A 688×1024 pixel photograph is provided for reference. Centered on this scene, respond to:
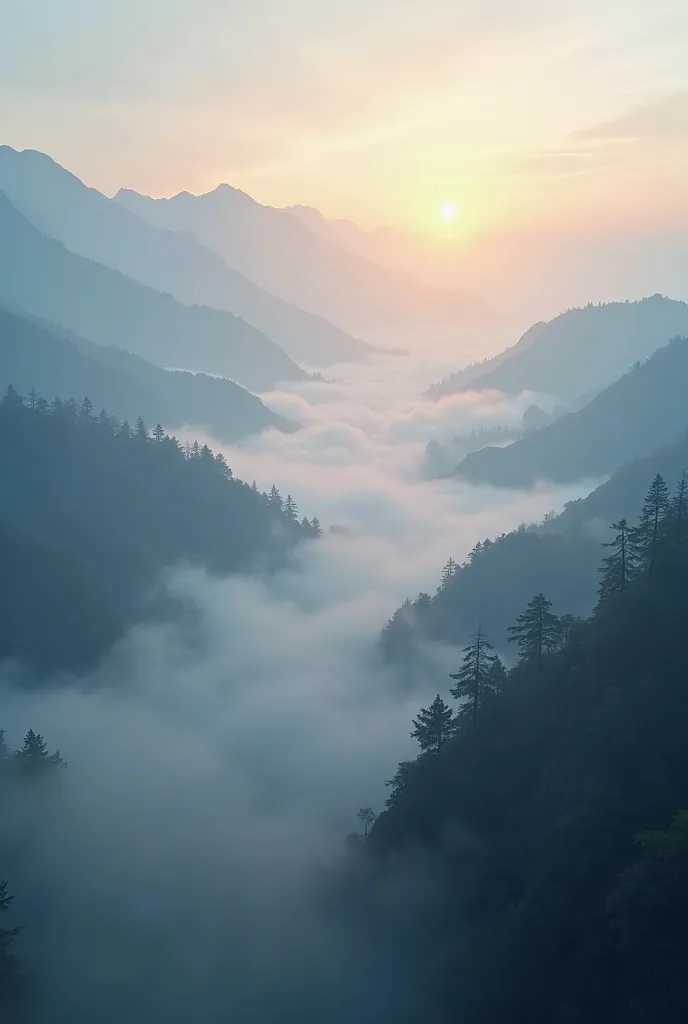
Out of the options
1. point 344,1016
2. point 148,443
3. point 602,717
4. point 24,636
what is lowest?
point 344,1016

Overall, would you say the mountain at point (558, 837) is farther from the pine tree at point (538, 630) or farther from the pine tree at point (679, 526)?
the pine tree at point (538, 630)

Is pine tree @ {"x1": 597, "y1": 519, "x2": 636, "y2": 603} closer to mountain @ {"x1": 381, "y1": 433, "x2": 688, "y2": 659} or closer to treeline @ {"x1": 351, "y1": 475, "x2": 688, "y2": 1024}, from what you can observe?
treeline @ {"x1": 351, "y1": 475, "x2": 688, "y2": 1024}

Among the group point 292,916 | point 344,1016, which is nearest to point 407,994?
point 344,1016

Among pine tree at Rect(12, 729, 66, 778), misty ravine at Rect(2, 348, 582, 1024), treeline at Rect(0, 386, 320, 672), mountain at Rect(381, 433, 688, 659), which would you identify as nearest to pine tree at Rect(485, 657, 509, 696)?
misty ravine at Rect(2, 348, 582, 1024)

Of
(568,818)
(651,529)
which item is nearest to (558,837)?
(568,818)

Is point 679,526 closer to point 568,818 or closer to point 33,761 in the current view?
point 568,818

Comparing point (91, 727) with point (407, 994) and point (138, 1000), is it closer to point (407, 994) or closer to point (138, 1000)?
point (138, 1000)
